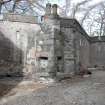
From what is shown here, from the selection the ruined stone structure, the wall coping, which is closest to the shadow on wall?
the ruined stone structure

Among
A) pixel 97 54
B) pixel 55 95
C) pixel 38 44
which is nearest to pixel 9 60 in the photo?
pixel 38 44

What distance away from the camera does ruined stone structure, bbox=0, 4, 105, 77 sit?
53.9 ft

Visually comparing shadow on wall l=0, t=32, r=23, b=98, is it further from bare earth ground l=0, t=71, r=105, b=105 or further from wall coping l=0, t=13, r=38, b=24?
bare earth ground l=0, t=71, r=105, b=105

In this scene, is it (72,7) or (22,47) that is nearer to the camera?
(22,47)

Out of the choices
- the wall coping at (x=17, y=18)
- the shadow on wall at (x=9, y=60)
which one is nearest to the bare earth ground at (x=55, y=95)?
the shadow on wall at (x=9, y=60)

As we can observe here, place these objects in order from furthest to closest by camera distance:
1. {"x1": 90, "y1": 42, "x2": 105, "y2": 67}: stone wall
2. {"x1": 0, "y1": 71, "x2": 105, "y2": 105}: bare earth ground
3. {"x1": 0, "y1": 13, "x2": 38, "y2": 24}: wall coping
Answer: {"x1": 90, "y1": 42, "x2": 105, "y2": 67}: stone wall, {"x1": 0, "y1": 13, "x2": 38, "y2": 24}: wall coping, {"x1": 0, "y1": 71, "x2": 105, "y2": 105}: bare earth ground

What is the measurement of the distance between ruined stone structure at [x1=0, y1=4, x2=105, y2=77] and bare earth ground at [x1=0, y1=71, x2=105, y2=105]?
7.48 feet

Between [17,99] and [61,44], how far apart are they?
698cm

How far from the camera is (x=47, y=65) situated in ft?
53.6

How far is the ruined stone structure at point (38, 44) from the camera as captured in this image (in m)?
16.4

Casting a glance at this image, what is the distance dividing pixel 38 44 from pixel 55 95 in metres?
5.68

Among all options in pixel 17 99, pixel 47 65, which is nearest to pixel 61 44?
pixel 47 65

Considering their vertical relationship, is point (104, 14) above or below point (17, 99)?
above

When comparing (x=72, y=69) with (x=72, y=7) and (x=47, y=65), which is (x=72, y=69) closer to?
(x=47, y=65)
